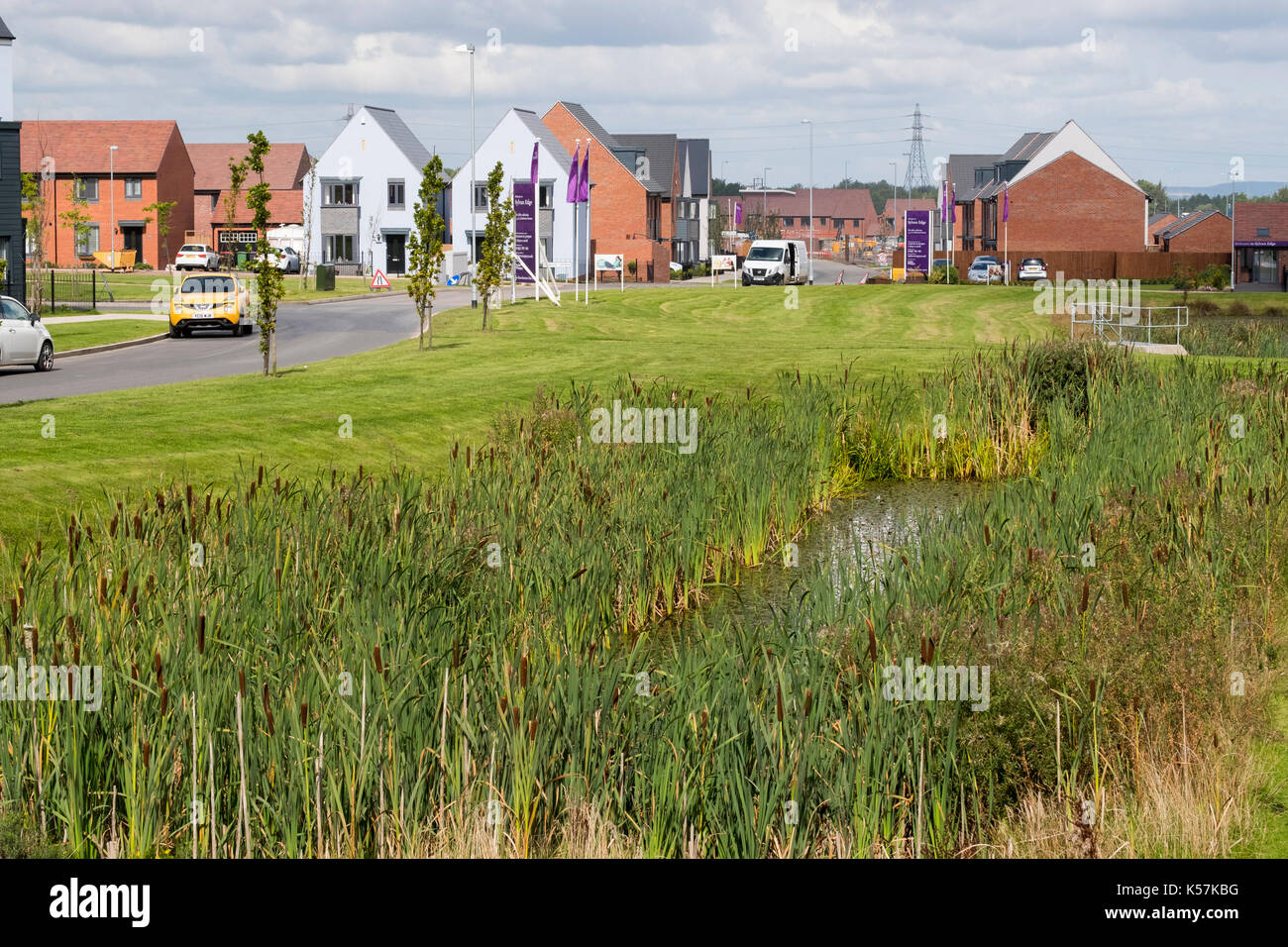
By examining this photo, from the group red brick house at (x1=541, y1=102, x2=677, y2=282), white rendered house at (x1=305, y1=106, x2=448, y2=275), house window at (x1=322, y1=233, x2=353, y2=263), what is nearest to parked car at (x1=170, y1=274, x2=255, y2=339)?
white rendered house at (x1=305, y1=106, x2=448, y2=275)

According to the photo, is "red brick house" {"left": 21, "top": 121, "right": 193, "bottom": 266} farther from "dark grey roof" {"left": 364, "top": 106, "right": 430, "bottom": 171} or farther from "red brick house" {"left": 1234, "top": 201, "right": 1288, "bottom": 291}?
"red brick house" {"left": 1234, "top": 201, "right": 1288, "bottom": 291}

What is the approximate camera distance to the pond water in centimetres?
1113

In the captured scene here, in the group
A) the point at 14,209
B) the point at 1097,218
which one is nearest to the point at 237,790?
the point at 14,209

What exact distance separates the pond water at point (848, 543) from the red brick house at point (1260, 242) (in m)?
67.5

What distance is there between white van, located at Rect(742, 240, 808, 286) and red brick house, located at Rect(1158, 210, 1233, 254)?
129 ft

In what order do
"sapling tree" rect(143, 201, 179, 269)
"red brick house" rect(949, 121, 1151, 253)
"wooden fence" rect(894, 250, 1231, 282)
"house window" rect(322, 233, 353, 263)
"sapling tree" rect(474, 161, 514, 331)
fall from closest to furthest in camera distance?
"sapling tree" rect(474, 161, 514, 331) < "wooden fence" rect(894, 250, 1231, 282) < "house window" rect(322, 233, 353, 263) < "sapling tree" rect(143, 201, 179, 269) < "red brick house" rect(949, 121, 1151, 253)

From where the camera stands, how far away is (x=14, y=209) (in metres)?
41.8

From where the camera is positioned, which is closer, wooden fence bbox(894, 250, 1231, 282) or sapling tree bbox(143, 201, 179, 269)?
wooden fence bbox(894, 250, 1231, 282)

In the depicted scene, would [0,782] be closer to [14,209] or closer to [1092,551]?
[1092,551]

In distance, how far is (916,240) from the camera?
65.1m

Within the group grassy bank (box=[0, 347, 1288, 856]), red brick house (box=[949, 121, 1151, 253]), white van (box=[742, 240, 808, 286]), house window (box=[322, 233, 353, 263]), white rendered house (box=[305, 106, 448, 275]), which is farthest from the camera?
red brick house (box=[949, 121, 1151, 253])

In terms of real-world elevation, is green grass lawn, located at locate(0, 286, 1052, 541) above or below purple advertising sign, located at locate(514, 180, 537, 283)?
below

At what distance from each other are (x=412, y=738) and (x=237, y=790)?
799mm

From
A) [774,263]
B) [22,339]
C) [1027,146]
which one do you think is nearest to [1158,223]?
[1027,146]
